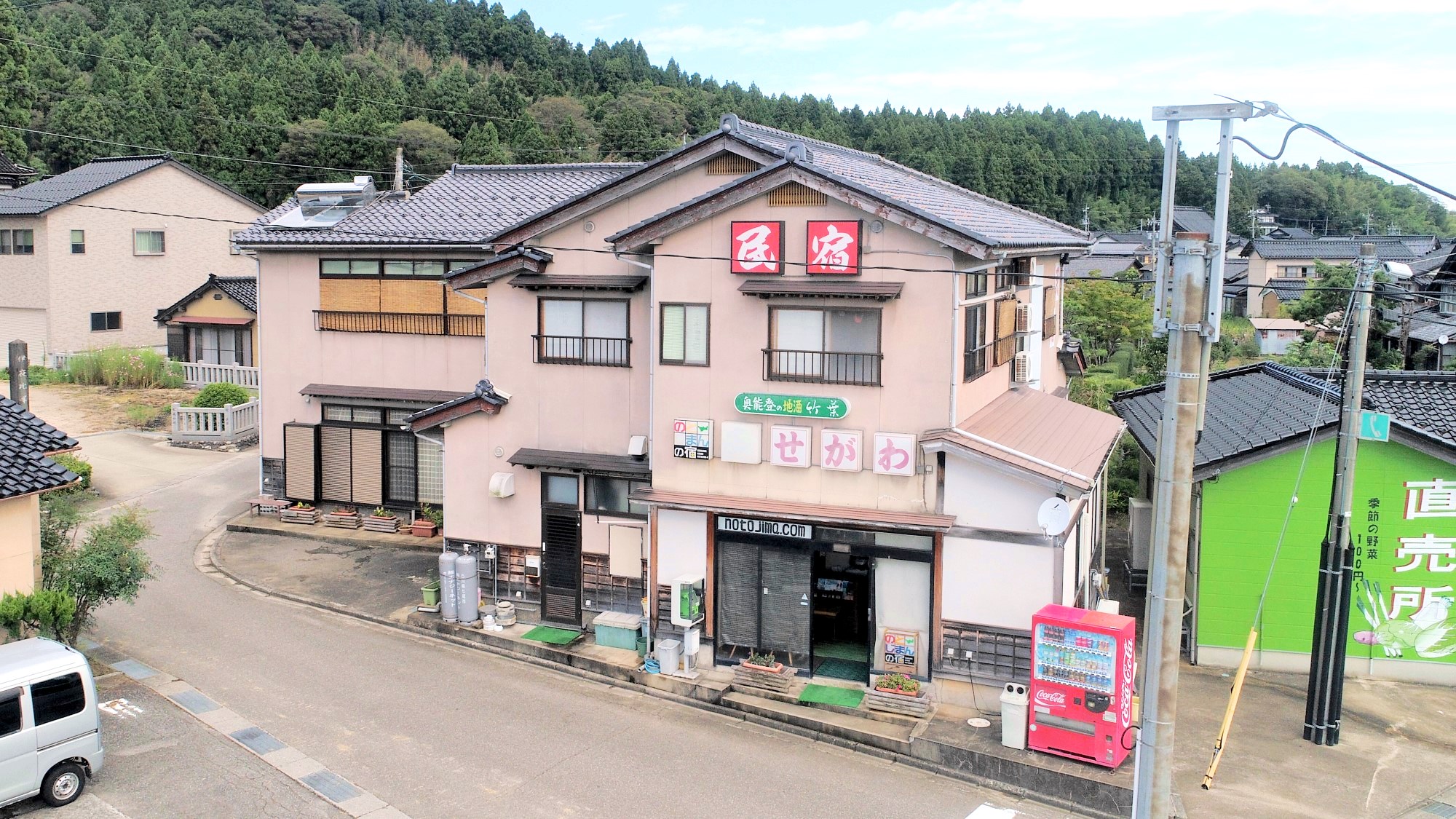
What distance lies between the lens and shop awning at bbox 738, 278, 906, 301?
48.4 feet

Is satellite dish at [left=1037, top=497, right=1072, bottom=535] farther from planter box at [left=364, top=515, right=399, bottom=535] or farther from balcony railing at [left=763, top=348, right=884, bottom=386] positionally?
planter box at [left=364, top=515, right=399, bottom=535]

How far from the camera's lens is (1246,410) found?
18969 millimetres

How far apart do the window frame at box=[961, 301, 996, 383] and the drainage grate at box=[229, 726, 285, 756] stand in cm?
1038

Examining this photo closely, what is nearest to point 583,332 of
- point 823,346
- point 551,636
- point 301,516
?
point 823,346

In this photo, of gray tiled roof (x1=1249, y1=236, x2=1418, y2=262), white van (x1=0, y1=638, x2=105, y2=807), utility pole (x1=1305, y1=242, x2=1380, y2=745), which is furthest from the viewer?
gray tiled roof (x1=1249, y1=236, x2=1418, y2=262)

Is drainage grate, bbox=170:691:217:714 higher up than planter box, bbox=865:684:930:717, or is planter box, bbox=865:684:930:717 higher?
planter box, bbox=865:684:930:717

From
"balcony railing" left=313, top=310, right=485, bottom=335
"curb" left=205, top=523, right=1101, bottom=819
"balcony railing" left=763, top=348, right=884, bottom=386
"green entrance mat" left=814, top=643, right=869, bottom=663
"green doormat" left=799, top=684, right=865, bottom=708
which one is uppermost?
"balcony railing" left=313, top=310, right=485, bottom=335

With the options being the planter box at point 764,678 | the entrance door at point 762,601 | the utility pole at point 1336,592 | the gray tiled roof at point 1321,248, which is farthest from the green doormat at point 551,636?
the gray tiled roof at point 1321,248

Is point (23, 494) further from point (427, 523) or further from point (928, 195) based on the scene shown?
point (928, 195)

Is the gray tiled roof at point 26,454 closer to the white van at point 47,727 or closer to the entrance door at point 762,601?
the white van at point 47,727

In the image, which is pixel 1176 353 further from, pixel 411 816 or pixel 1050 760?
pixel 411 816

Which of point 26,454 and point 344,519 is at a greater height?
point 26,454

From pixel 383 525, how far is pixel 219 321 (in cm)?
1683

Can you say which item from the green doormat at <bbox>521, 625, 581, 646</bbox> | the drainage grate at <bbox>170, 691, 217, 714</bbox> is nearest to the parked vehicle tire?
the drainage grate at <bbox>170, 691, 217, 714</bbox>
